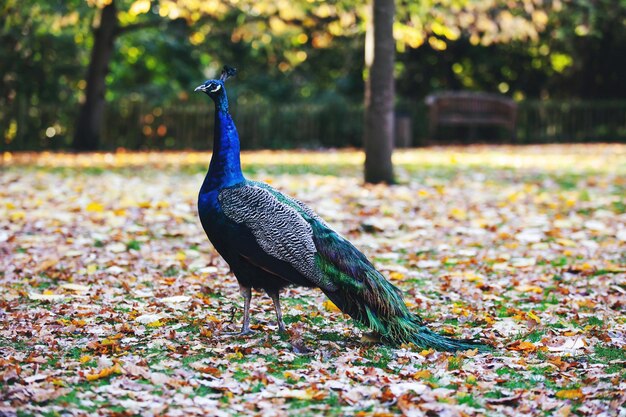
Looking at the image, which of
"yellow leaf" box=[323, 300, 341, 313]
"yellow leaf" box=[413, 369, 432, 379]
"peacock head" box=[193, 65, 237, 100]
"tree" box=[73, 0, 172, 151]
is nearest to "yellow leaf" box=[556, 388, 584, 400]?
"yellow leaf" box=[413, 369, 432, 379]

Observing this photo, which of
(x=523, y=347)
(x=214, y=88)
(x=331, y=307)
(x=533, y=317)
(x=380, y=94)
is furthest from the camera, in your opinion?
(x=380, y=94)

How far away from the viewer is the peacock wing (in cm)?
545

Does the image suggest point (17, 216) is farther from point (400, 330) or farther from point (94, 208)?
point (400, 330)

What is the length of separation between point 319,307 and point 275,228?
53.2 inches

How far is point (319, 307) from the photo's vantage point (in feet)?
22.0

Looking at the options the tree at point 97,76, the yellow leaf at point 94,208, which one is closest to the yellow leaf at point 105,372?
the yellow leaf at point 94,208

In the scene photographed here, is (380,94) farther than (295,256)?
Yes

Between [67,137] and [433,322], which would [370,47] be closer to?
[433,322]

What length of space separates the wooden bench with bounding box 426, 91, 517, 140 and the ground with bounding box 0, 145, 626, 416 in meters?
10.5

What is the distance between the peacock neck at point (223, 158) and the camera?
18.7 ft

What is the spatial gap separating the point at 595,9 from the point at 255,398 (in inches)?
811

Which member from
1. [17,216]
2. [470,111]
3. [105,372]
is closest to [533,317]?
[105,372]

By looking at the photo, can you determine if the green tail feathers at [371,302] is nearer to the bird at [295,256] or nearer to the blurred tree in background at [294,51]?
the bird at [295,256]

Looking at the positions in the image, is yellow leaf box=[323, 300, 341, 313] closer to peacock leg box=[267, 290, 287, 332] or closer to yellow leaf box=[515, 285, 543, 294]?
peacock leg box=[267, 290, 287, 332]
